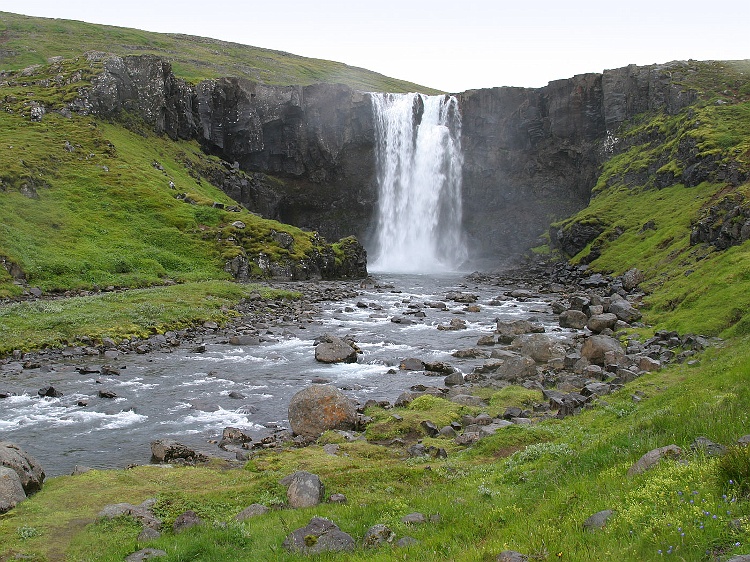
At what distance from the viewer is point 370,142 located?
360ft

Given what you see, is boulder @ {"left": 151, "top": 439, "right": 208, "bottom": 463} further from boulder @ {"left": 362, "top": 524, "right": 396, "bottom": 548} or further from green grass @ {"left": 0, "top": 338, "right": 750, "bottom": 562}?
boulder @ {"left": 362, "top": 524, "right": 396, "bottom": 548}

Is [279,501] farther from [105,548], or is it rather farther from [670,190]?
[670,190]

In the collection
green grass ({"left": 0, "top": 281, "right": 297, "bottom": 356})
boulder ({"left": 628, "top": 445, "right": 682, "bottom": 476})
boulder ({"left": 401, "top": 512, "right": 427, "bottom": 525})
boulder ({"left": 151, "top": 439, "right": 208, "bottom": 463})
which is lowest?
green grass ({"left": 0, "top": 281, "right": 297, "bottom": 356})

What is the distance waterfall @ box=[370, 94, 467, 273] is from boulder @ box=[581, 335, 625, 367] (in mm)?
76987

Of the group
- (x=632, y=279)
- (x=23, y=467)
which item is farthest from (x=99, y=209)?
(x=23, y=467)

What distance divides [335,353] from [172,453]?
16.0 metres

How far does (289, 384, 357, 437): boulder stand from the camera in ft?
67.5

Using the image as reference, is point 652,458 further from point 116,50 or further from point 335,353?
point 116,50

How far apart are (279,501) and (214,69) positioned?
585ft

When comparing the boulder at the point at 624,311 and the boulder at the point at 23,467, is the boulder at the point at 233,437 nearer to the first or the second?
the boulder at the point at 23,467

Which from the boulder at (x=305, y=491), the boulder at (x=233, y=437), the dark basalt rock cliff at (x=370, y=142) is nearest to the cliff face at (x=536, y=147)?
the dark basalt rock cliff at (x=370, y=142)

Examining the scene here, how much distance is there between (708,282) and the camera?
120 feet

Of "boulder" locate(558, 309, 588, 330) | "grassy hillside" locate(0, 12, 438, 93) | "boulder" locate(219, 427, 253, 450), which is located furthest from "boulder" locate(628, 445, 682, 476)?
"grassy hillside" locate(0, 12, 438, 93)

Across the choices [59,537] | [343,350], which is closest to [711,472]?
[59,537]
